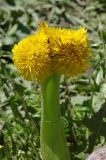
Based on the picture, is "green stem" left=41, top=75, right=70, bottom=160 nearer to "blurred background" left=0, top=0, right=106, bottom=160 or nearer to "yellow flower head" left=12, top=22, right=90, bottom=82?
"yellow flower head" left=12, top=22, right=90, bottom=82

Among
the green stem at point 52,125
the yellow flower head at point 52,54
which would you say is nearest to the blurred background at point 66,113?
the green stem at point 52,125

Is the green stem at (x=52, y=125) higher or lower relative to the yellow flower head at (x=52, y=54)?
lower

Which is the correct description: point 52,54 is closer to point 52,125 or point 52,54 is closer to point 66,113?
point 52,125

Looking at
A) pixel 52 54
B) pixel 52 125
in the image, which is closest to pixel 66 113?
pixel 52 125

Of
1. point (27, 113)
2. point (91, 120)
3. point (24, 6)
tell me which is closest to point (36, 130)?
point (27, 113)

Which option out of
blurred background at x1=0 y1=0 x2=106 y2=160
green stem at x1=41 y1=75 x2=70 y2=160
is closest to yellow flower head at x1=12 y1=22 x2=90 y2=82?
green stem at x1=41 y1=75 x2=70 y2=160

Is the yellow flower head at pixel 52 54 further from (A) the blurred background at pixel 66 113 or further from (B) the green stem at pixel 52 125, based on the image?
(A) the blurred background at pixel 66 113
